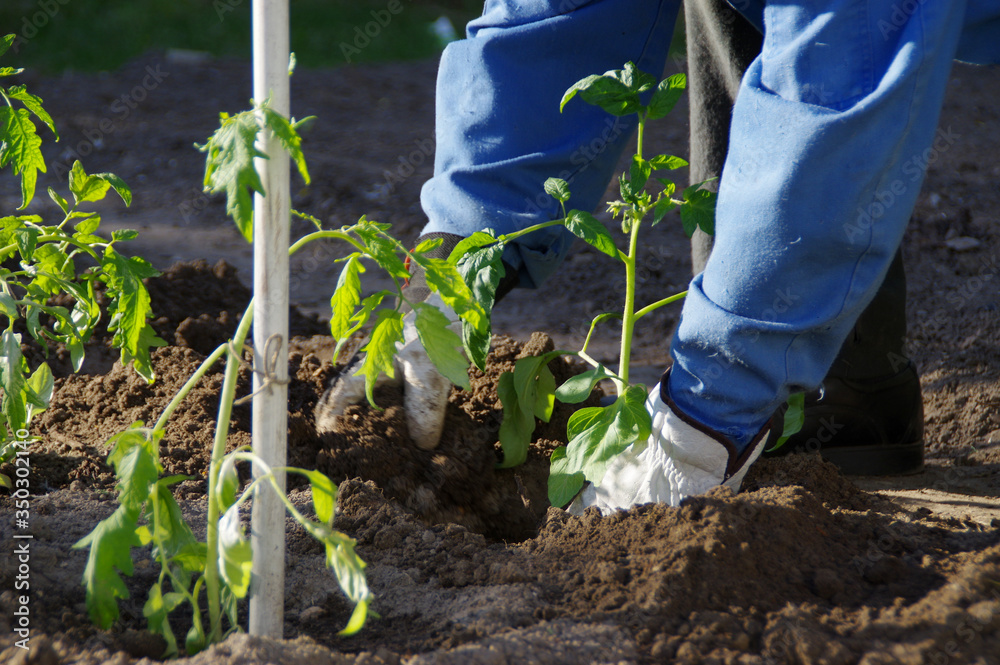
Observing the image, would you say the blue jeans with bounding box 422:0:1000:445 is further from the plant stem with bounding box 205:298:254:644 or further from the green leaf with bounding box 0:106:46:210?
the green leaf with bounding box 0:106:46:210

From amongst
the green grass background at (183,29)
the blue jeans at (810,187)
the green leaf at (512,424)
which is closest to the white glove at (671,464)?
the blue jeans at (810,187)

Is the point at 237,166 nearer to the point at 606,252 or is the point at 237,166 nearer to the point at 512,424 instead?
the point at 606,252

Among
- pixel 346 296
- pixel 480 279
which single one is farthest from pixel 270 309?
pixel 480 279

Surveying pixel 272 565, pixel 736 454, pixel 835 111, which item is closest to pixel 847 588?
pixel 736 454

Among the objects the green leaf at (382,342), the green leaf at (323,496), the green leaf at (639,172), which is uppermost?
the green leaf at (639,172)

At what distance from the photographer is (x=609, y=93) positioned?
1561mm

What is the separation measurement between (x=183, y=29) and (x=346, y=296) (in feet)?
28.0

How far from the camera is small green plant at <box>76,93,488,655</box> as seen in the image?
36.0 inches

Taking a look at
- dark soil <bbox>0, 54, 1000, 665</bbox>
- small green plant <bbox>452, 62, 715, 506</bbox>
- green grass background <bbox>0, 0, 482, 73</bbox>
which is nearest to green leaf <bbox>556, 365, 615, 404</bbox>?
small green plant <bbox>452, 62, 715, 506</bbox>

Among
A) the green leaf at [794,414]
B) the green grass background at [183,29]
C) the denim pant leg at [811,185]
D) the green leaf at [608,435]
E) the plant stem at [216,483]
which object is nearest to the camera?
the plant stem at [216,483]

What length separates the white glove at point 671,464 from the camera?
4.78 feet

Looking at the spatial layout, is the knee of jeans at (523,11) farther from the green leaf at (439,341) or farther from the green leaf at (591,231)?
the green leaf at (439,341)

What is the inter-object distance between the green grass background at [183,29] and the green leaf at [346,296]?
→ 7135 millimetres

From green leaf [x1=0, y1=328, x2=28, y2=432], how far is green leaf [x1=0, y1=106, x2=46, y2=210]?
22cm
